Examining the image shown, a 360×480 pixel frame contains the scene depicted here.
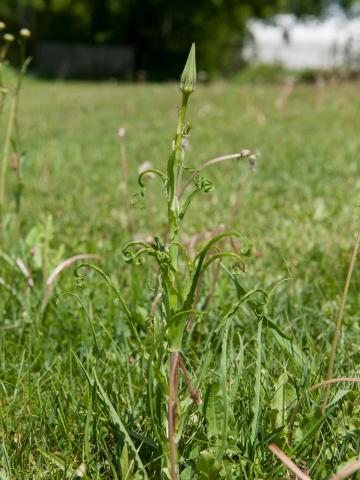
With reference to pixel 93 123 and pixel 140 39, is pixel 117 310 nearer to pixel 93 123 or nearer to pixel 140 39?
pixel 93 123

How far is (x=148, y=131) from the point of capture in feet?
22.2

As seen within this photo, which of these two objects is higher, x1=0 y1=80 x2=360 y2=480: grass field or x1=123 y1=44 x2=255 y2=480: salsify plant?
x1=123 y1=44 x2=255 y2=480: salsify plant

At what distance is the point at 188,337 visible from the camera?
151 cm

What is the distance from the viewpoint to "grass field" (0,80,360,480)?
1.11 m

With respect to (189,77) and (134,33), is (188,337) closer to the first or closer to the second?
(189,77)

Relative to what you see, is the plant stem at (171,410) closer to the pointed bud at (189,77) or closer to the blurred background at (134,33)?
the pointed bud at (189,77)

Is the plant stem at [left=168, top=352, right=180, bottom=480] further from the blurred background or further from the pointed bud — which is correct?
the blurred background

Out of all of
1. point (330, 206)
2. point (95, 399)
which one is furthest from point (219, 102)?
point (95, 399)

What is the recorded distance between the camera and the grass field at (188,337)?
1.11 meters

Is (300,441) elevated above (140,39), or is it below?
below

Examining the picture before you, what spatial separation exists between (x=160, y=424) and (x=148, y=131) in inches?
230

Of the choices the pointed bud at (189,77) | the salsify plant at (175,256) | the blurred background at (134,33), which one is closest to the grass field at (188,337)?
the salsify plant at (175,256)

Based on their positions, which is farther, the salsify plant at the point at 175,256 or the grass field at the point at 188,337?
the grass field at the point at 188,337

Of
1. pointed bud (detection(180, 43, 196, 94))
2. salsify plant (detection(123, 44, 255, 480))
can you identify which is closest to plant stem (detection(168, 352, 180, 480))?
salsify plant (detection(123, 44, 255, 480))
